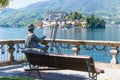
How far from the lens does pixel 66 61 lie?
996cm

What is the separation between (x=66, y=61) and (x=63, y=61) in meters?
0.12

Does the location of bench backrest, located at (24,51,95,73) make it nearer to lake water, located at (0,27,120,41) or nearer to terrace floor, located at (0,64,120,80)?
terrace floor, located at (0,64,120,80)

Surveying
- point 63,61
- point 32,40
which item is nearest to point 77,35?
point 32,40

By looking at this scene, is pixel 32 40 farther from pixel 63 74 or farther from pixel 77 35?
pixel 77 35

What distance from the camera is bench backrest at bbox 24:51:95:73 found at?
9480 mm

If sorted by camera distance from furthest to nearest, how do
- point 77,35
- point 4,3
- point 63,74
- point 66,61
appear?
point 77,35 → point 4,3 → point 63,74 → point 66,61

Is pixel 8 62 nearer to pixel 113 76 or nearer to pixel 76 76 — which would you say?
pixel 76 76

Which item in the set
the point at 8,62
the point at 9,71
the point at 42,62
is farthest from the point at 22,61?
the point at 42,62

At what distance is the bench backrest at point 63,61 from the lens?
948 cm

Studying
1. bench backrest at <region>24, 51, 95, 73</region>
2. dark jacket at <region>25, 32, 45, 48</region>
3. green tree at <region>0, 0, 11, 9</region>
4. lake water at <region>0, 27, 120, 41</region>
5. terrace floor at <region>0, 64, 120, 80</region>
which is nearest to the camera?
bench backrest at <region>24, 51, 95, 73</region>

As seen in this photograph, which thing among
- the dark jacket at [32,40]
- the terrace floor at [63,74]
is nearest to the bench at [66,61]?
the terrace floor at [63,74]

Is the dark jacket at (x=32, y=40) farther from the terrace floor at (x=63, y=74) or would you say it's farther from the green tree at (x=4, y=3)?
the green tree at (x=4, y=3)

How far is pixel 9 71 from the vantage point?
12.6m

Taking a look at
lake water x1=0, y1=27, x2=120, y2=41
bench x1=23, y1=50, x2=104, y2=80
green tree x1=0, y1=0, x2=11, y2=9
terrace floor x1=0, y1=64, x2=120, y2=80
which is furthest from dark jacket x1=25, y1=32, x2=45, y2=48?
lake water x1=0, y1=27, x2=120, y2=41
